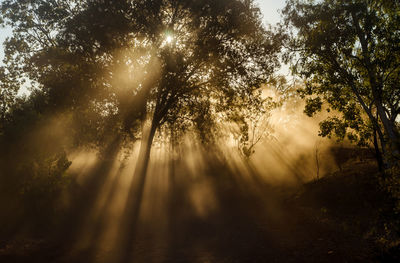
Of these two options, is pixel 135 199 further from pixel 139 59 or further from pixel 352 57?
pixel 352 57

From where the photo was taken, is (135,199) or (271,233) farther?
(135,199)

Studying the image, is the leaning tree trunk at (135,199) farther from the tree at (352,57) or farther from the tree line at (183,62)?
the tree at (352,57)

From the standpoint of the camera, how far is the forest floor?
10.3 metres

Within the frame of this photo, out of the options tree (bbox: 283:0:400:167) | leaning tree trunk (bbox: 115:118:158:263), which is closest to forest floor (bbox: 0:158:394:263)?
leaning tree trunk (bbox: 115:118:158:263)

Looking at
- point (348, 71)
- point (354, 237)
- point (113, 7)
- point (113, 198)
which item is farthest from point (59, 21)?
point (354, 237)

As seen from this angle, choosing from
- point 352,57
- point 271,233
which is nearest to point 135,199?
point 271,233

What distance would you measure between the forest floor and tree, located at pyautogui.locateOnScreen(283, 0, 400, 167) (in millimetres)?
4097

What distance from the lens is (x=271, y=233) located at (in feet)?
44.3

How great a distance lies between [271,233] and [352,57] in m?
11.6

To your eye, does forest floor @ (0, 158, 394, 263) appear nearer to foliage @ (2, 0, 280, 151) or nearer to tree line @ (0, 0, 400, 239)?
tree line @ (0, 0, 400, 239)

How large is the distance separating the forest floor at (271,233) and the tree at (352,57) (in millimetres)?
4097

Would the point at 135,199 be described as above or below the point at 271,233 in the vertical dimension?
above

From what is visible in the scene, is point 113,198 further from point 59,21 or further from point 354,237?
point 354,237

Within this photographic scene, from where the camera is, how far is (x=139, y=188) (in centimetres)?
1816
